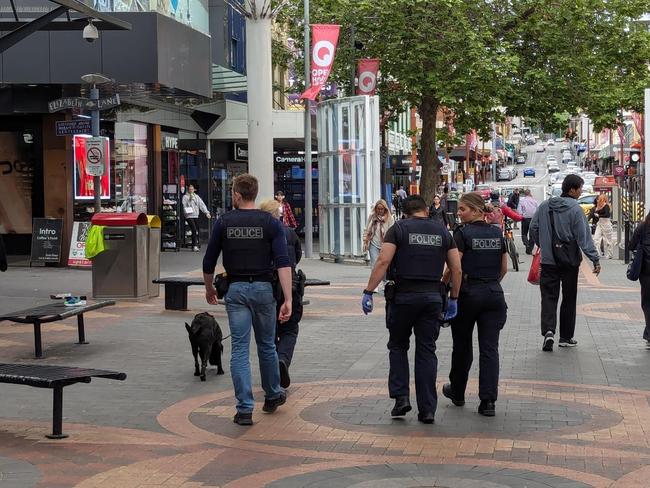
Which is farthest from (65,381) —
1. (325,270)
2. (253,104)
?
(325,270)

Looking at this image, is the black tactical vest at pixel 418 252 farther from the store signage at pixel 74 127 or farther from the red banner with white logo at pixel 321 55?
the red banner with white logo at pixel 321 55

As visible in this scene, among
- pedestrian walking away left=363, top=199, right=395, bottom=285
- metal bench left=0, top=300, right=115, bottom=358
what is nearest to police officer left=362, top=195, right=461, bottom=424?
metal bench left=0, top=300, right=115, bottom=358

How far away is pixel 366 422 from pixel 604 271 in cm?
1717

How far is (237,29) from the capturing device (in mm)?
36625

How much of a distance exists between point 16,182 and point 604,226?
44.4 feet

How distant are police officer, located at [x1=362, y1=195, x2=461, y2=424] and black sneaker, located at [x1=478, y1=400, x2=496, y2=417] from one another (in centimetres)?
44

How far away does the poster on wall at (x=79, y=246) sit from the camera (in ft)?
77.4

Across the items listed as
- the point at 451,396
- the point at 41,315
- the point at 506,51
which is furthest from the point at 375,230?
the point at 506,51

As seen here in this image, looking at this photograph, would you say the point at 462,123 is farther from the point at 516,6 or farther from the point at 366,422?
the point at 366,422

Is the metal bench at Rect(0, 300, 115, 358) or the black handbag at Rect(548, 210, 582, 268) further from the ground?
the black handbag at Rect(548, 210, 582, 268)

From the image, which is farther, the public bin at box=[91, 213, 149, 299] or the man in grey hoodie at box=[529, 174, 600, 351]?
the public bin at box=[91, 213, 149, 299]

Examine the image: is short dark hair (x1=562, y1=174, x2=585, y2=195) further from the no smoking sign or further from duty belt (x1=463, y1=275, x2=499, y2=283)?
the no smoking sign

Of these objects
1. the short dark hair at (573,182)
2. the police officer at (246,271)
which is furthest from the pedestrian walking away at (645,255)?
the police officer at (246,271)

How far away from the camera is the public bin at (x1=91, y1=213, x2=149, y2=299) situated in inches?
688
